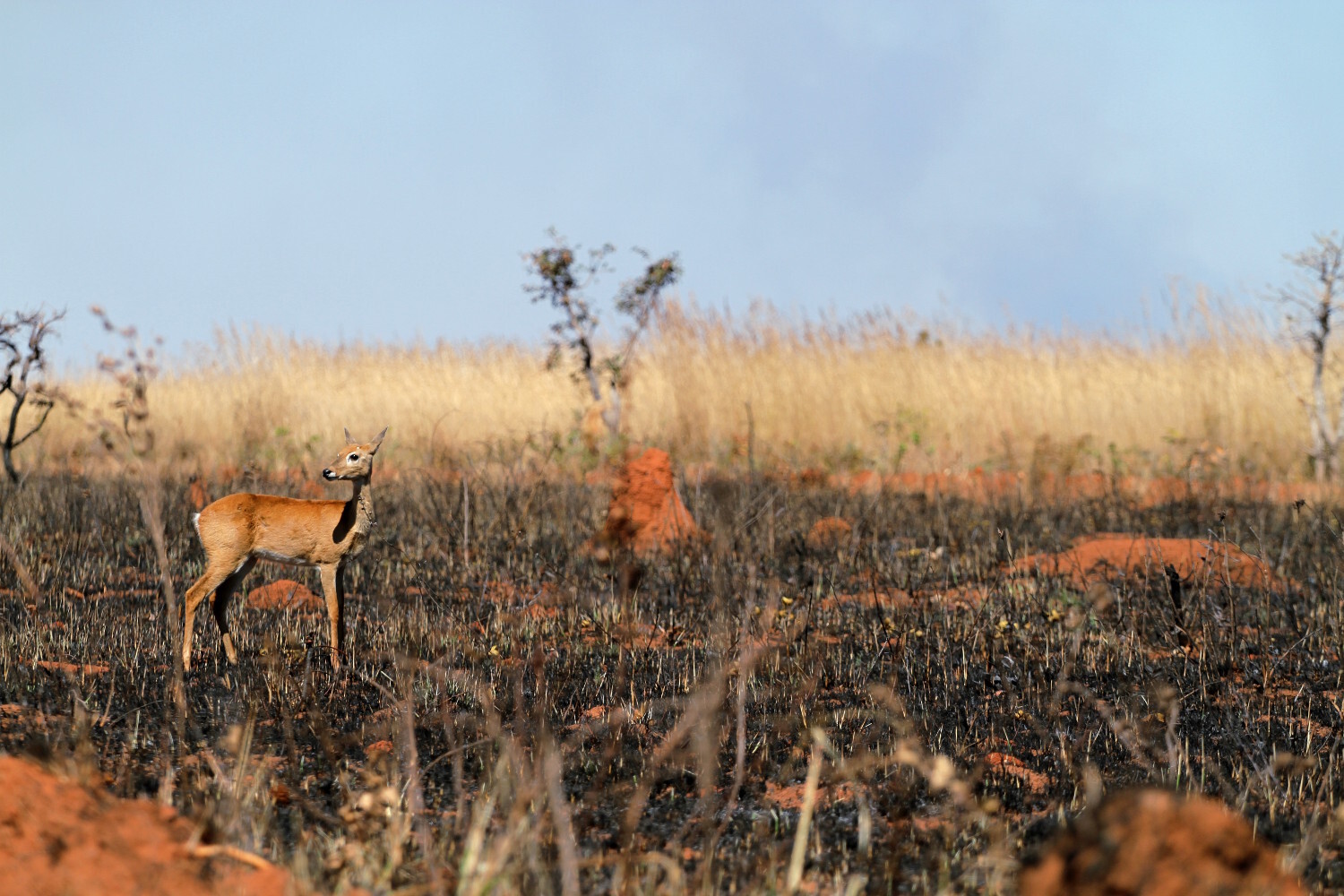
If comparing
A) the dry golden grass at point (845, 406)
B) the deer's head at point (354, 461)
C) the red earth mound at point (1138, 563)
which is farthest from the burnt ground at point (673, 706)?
the dry golden grass at point (845, 406)

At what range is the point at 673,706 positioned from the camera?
4.49m

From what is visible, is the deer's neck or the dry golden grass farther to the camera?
the dry golden grass

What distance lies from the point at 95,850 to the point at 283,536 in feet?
10.1

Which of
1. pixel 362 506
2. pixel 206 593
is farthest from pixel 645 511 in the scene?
pixel 206 593

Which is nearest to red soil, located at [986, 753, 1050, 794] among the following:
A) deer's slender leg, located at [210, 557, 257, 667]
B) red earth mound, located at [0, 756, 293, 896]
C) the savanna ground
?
the savanna ground

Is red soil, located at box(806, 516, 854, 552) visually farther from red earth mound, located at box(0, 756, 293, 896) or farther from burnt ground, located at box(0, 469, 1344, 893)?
red earth mound, located at box(0, 756, 293, 896)

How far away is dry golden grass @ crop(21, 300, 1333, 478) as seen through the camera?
567 inches

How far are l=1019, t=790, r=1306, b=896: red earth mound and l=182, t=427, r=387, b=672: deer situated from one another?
386 centimetres

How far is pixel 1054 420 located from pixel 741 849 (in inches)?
513

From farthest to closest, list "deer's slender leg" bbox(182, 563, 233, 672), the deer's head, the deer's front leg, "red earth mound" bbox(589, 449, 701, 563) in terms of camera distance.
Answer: "red earth mound" bbox(589, 449, 701, 563) → the deer's head → the deer's front leg → "deer's slender leg" bbox(182, 563, 233, 672)

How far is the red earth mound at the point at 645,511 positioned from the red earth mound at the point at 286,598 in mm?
1989

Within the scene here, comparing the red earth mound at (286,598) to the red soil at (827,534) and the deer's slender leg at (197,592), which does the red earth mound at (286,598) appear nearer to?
the deer's slender leg at (197,592)

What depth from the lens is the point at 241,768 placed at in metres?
3.07

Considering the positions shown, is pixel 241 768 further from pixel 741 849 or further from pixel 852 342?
pixel 852 342
